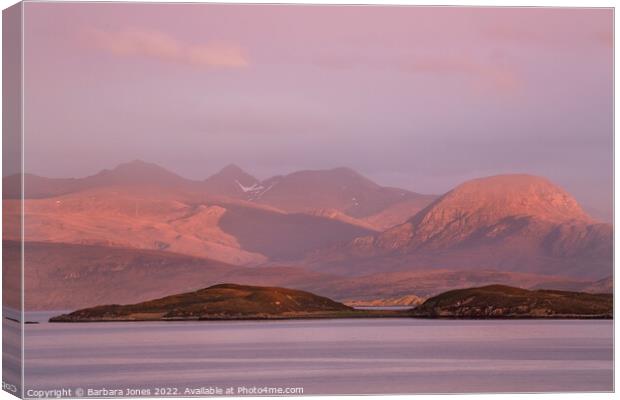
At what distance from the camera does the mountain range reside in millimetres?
22250

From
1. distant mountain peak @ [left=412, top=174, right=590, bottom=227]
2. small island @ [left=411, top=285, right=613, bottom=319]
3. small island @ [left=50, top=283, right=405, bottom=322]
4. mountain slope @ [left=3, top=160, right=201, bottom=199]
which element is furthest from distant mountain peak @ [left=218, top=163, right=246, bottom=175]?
small island @ [left=411, top=285, right=613, bottom=319]

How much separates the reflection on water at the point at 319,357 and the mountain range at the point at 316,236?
0.69 meters

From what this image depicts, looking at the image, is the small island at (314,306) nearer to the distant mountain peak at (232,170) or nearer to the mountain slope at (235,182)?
the mountain slope at (235,182)

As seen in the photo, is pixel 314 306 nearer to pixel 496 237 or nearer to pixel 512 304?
pixel 496 237

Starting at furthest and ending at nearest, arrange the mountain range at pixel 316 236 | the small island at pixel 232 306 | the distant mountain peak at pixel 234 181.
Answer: the distant mountain peak at pixel 234 181 → the small island at pixel 232 306 → the mountain range at pixel 316 236

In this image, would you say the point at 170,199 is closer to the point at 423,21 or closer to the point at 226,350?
the point at 226,350

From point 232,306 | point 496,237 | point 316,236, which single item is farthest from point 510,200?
point 232,306

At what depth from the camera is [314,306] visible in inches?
883

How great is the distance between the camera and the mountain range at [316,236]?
73.0 feet

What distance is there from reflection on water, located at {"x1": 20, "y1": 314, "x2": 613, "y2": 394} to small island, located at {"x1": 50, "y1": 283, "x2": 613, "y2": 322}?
0.66ft

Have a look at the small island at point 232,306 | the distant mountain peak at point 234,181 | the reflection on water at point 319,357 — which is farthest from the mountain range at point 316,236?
the reflection on water at point 319,357

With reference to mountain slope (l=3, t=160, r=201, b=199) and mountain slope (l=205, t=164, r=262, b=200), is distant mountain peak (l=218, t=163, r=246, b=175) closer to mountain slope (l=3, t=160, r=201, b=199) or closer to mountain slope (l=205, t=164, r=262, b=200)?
mountain slope (l=205, t=164, r=262, b=200)

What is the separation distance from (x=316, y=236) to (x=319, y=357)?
1.89 metres

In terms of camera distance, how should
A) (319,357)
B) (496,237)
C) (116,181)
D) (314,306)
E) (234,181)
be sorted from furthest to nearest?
(496,237) < (234,181) < (314,306) < (116,181) < (319,357)
